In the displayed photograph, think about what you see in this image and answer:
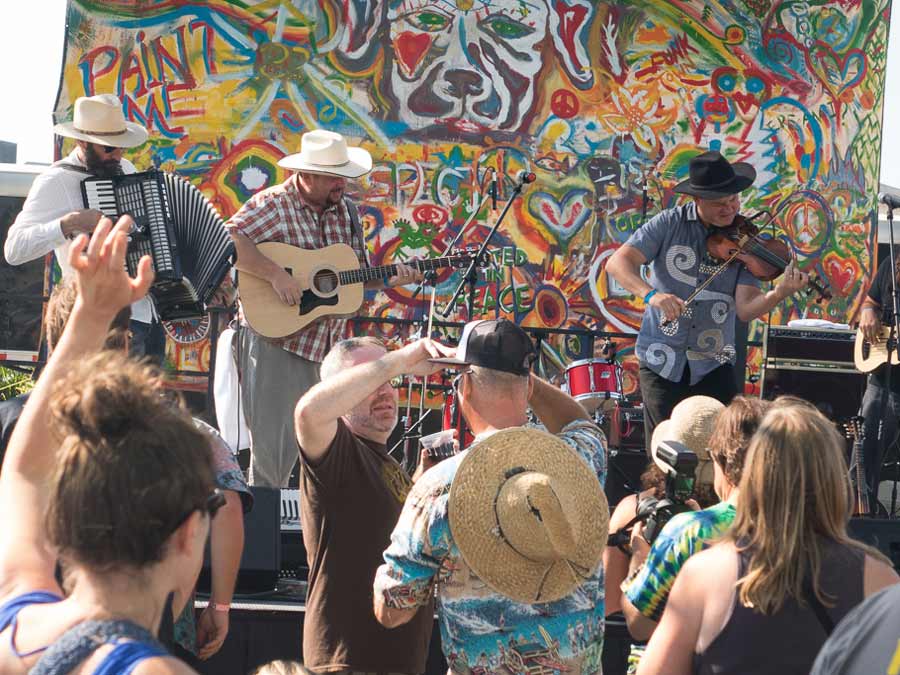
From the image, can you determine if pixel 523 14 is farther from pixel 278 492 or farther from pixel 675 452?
pixel 675 452

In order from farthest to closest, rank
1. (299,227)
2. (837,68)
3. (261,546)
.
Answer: (837,68)
(299,227)
(261,546)

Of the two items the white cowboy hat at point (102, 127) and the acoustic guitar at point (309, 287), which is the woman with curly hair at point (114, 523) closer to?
the white cowboy hat at point (102, 127)

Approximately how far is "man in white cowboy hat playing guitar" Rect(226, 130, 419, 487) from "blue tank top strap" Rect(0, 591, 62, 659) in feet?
13.4

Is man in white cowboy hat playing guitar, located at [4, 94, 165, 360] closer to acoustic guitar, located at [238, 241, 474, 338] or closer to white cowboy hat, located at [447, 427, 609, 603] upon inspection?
acoustic guitar, located at [238, 241, 474, 338]

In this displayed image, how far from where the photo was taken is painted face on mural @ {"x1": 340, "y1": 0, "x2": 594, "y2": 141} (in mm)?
9453

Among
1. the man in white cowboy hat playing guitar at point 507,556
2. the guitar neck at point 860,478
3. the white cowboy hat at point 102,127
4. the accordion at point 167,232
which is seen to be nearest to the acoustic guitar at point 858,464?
the guitar neck at point 860,478

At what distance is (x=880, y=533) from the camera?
5273 mm

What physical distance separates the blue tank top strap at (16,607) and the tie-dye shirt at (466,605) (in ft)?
4.30

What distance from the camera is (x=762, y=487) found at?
2643 millimetres

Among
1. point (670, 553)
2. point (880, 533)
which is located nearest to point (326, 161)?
point (880, 533)

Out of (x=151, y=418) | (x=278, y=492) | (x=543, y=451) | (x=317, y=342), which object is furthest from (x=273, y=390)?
(x=151, y=418)

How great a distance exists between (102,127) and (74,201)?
1.55ft

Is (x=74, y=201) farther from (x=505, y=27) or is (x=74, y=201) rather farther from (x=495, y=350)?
(x=505, y=27)

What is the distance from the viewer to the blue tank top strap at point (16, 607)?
70.6 inches
